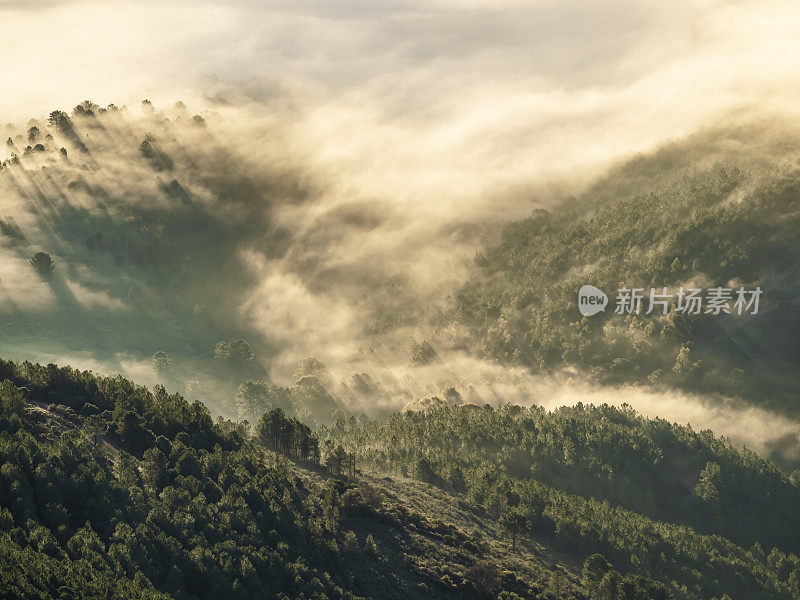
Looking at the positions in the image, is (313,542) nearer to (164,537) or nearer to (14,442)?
(164,537)

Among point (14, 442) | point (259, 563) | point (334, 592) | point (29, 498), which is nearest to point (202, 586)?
point (259, 563)

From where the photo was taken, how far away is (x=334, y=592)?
604 ft

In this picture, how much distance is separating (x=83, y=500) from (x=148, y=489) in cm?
1739

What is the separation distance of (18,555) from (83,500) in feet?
105

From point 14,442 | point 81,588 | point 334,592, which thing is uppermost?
point 14,442

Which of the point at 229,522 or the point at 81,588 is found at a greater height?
the point at 229,522

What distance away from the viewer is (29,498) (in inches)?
6895

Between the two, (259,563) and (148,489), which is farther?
(148,489)

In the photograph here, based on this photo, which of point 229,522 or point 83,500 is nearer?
point 83,500

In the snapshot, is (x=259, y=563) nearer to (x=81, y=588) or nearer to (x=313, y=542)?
(x=313, y=542)

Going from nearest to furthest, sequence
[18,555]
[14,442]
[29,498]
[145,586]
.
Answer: [18,555] → [145,586] → [29,498] → [14,442]

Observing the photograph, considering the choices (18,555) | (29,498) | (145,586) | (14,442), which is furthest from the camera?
(14,442)

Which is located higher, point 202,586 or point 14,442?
point 14,442

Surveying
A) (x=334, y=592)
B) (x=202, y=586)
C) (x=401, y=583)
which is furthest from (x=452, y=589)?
(x=202, y=586)
